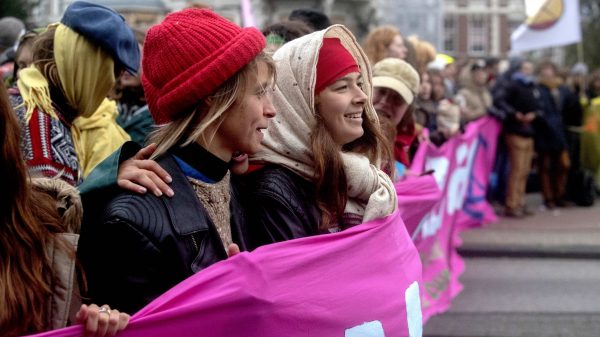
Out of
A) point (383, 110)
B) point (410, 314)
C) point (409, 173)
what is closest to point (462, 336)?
point (409, 173)

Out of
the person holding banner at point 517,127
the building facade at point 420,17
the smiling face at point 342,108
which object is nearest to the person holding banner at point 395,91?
the smiling face at point 342,108

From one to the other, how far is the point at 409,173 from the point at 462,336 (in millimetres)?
1485

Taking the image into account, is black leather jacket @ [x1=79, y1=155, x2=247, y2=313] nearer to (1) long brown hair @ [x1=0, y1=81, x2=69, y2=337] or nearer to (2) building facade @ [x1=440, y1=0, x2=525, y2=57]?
(1) long brown hair @ [x1=0, y1=81, x2=69, y2=337]

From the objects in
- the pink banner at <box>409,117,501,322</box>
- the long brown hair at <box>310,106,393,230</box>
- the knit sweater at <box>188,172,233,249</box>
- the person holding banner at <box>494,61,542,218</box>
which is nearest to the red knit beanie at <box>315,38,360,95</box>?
the long brown hair at <box>310,106,393,230</box>

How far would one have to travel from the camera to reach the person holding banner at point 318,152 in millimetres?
3199

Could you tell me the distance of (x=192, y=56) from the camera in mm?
2734

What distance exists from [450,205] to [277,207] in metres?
5.52

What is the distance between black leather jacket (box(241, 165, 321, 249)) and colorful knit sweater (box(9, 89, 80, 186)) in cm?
86

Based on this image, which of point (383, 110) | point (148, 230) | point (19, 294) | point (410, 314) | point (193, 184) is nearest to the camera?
point (19, 294)

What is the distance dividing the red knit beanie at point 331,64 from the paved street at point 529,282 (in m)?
3.66

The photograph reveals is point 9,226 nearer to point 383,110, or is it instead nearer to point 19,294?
point 19,294

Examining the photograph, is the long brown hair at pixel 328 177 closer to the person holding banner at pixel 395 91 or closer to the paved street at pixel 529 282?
the person holding banner at pixel 395 91

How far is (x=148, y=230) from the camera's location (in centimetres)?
249

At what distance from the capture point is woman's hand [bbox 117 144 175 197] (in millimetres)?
2561
